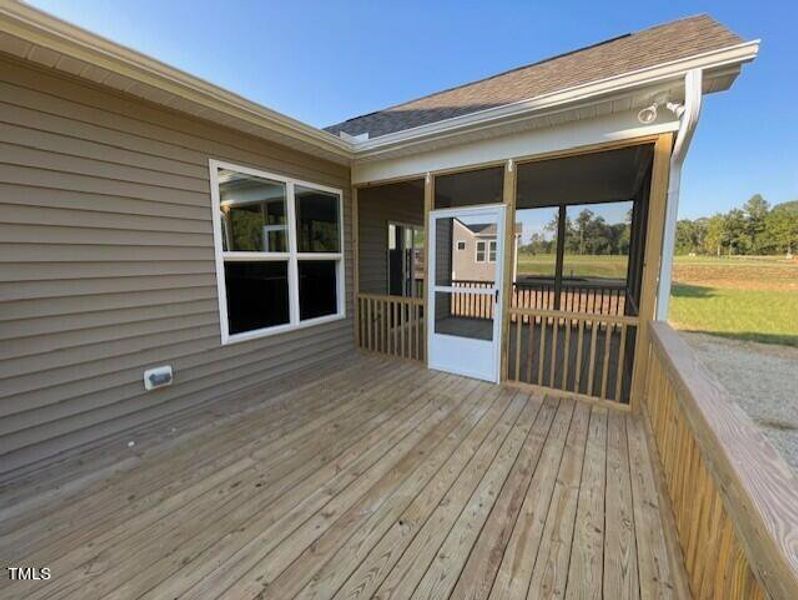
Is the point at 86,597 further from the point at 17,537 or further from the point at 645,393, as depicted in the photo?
the point at 645,393

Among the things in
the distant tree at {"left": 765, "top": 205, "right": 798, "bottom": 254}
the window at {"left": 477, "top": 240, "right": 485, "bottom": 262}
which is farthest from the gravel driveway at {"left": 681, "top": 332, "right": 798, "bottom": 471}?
the distant tree at {"left": 765, "top": 205, "right": 798, "bottom": 254}

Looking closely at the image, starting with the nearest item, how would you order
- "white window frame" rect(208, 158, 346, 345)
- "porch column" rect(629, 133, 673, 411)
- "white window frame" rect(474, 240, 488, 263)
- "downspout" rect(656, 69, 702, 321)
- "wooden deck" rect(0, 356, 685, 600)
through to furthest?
"wooden deck" rect(0, 356, 685, 600), "downspout" rect(656, 69, 702, 321), "porch column" rect(629, 133, 673, 411), "white window frame" rect(208, 158, 346, 345), "white window frame" rect(474, 240, 488, 263)

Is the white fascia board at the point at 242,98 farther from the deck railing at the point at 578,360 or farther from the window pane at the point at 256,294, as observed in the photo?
the deck railing at the point at 578,360

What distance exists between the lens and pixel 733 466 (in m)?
0.94

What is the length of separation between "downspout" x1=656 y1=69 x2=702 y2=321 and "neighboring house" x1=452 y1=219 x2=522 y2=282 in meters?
1.32

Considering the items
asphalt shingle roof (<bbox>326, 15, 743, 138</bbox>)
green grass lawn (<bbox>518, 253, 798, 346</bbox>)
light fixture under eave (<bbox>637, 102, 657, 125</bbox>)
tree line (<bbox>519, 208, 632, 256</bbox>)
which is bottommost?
green grass lawn (<bbox>518, 253, 798, 346</bbox>)

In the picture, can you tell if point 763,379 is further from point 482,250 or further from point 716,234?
point 716,234

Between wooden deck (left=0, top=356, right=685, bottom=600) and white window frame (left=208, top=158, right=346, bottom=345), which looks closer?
wooden deck (left=0, top=356, right=685, bottom=600)

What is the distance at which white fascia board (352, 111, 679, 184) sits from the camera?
285 centimetres

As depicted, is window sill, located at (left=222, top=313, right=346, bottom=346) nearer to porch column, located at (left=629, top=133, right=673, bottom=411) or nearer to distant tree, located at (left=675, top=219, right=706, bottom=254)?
porch column, located at (left=629, top=133, right=673, bottom=411)

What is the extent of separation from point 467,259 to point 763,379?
5002mm

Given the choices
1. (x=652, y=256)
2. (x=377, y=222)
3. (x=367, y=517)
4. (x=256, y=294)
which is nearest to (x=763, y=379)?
(x=652, y=256)

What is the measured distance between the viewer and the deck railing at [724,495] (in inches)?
28.6

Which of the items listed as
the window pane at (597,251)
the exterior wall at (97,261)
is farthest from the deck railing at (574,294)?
the exterior wall at (97,261)
